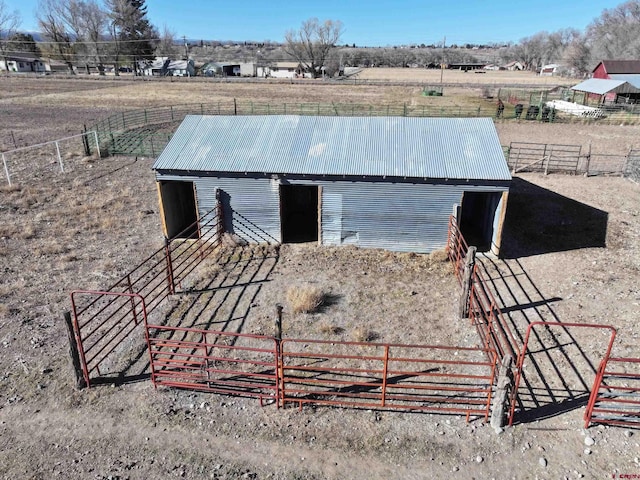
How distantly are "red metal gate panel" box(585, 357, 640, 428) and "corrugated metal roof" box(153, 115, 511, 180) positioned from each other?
603cm

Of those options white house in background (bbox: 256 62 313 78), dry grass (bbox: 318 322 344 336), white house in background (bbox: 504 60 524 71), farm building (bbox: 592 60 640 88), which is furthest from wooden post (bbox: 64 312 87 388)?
white house in background (bbox: 504 60 524 71)

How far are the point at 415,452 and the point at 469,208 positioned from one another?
10847 mm

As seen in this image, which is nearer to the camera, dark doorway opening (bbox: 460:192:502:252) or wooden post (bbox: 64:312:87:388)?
wooden post (bbox: 64:312:87:388)

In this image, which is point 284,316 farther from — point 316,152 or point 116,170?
point 116,170

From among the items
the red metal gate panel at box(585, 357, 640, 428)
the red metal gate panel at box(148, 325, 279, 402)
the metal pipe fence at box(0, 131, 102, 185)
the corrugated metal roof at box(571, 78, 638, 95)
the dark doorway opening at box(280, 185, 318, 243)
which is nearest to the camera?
the red metal gate panel at box(585, 357, 640, 428)

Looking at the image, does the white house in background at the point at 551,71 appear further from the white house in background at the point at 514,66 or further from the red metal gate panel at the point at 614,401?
the red metal gate panel at the point at 614,401

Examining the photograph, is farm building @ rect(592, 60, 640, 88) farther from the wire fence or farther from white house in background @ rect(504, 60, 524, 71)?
white house in background @ rect(504, 60, 524, 71)

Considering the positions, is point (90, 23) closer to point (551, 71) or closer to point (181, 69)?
point (181, 69)

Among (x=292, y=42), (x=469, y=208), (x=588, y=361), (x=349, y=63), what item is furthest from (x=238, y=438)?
(x=349, y=63)

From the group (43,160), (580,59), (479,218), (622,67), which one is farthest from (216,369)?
(580,59)

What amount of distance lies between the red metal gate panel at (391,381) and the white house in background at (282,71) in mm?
92289

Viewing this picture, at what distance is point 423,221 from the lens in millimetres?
13398

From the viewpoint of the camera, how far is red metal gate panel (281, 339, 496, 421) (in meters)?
7.58

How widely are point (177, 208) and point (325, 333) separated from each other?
779 cm
